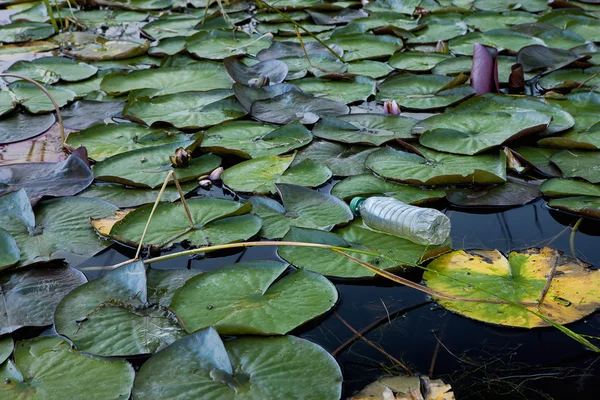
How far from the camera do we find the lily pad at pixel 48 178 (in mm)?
2406

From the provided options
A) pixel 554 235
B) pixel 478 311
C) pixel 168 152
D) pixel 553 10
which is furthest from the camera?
pixel 553 10

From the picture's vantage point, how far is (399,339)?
1.60m

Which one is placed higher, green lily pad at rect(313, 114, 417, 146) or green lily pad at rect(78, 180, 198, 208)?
green lily pad at rect(313, 114, 417, 146)

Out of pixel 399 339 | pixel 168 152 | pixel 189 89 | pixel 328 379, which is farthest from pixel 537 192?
pixel 189 89

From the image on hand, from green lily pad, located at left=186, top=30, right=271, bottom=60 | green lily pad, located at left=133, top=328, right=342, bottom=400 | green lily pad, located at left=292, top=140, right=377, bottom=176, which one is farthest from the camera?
green lily pad, located at left=186, top=30, right=271, bottom=60

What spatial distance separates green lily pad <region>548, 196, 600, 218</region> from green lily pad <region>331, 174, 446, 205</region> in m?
0.39

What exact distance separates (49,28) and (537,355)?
14.0 ft

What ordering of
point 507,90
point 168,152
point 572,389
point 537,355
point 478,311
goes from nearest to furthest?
1. point 572,389
2. point 537,355
3. point 478,311
4. point 168,152
5. point 507,90

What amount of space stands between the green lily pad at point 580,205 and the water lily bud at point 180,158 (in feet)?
4.57

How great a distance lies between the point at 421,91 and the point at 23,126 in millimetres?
2001

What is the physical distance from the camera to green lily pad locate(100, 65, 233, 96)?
134 inches

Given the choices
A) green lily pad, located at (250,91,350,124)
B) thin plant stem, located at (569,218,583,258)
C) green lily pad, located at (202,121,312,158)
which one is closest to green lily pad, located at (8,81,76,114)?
green lily pad, located at (202,121,312,158)

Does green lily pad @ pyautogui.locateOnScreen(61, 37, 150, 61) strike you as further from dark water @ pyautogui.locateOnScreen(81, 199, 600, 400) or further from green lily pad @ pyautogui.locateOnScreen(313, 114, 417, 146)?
dark water @ pyautogui.locateOnScreen(81, 199, 600, 400)

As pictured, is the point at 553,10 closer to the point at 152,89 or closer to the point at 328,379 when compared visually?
the point at 152,89
